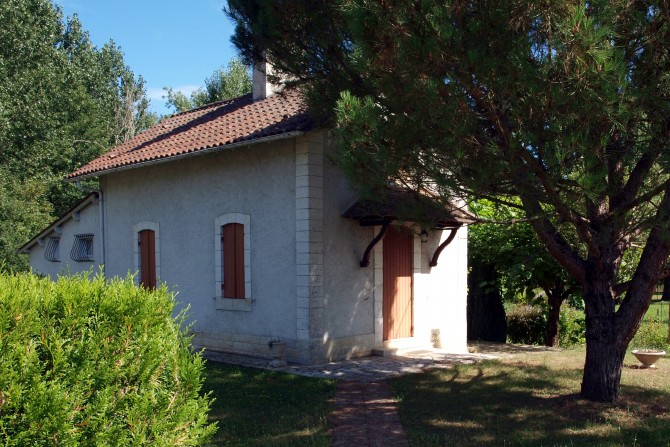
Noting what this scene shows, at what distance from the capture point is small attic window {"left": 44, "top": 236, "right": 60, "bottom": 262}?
1836cm

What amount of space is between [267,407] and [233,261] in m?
4.39

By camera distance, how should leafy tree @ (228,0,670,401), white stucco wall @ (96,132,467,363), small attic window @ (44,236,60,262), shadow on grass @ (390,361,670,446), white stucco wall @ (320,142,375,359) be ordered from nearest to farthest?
leafy tree @ (228,0,670,401), shadow on grass @ (390,361,670,446), white stucco wall @ (96,132,467,363), white stucco wall @ (320,142,375,359), small attic window @ (44,236,60,262)

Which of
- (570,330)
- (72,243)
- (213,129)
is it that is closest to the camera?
(213,129)

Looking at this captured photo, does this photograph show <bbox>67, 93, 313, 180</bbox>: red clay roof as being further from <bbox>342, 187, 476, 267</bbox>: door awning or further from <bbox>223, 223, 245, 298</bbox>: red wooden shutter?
<bbox>342, 187, 476, 267</bbox>: door awning

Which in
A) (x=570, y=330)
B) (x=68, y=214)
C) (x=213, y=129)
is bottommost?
(x=570, y=330)

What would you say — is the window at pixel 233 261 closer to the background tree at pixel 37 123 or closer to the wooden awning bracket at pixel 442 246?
the wooden awning bracket at pixel 442 246

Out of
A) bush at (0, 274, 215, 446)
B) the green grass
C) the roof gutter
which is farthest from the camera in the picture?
the roof gutter

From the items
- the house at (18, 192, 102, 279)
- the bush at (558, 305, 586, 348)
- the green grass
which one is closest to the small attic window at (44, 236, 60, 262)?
the house at (18, 192, 102, 279)

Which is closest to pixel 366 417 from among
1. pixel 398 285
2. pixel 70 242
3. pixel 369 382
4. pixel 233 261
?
pixel 369 382

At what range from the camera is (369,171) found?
7199 millimetres

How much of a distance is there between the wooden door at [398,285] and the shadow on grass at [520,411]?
7.07 ft

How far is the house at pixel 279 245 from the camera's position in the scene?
11.0 metres

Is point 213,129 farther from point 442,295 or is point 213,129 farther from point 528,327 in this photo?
point 528,327

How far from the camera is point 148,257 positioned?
14.4 metres
